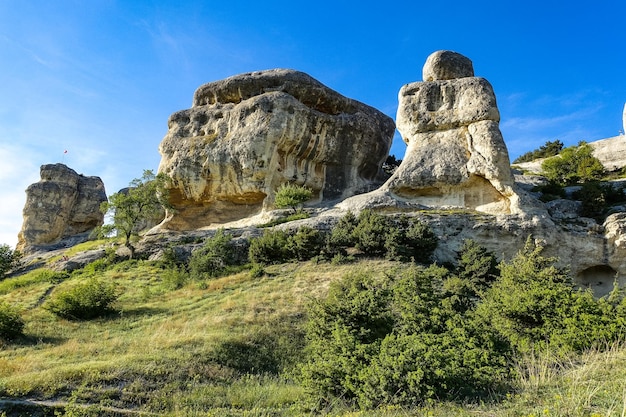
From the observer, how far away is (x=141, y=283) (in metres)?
18.9

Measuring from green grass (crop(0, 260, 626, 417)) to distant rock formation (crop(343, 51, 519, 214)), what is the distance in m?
10.1

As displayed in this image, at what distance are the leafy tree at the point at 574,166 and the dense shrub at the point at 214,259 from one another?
88.3 ft

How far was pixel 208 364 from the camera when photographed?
9.57 metres

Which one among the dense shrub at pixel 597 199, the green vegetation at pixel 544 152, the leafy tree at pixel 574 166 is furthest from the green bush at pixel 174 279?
the green vegetation at pixel 544 152

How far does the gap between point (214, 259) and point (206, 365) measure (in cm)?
1126

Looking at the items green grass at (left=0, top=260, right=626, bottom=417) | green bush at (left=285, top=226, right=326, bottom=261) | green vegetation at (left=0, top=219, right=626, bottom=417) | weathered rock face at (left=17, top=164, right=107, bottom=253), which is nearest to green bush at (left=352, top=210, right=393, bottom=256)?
green bush at (left=285, top=226, right=326, bottom=261)

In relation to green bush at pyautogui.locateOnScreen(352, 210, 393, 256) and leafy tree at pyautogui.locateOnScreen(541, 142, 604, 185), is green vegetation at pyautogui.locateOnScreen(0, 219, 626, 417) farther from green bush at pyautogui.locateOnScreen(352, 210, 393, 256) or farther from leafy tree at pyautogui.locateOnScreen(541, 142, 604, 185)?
leafy tree at pyautogui.locateOnScreen(541, 142, 604, 185)

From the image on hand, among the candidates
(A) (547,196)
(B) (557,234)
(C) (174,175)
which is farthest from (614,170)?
(C) (174,175)

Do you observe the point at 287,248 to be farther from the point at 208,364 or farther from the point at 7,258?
the point at 7,258

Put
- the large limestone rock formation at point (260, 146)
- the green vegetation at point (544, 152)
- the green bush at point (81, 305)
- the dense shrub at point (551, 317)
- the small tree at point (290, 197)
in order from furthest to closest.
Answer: the green vegetation at point (544, 152), the large limestone rock formation at point (260, 146), the small tree at point (290, 197), the green bush at point (81, 305), the dense shrub at point (551, 317)

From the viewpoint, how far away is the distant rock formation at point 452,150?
2334 cm

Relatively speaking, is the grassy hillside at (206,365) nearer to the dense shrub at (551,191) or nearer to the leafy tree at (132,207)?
the leafy tree at (132,207)

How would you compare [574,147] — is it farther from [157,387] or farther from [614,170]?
[157,387]

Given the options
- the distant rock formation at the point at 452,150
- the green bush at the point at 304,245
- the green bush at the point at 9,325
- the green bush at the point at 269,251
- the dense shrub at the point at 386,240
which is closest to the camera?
the green bush at the point at 9,325
